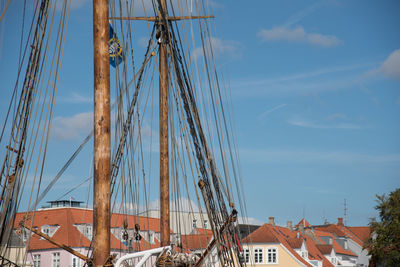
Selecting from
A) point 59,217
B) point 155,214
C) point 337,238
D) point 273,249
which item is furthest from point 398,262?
point 337,238

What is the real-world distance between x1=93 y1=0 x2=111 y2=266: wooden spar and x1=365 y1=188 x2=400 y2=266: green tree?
44223mm

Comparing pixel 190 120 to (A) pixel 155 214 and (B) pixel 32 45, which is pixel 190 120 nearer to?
(B) pixel 32 45

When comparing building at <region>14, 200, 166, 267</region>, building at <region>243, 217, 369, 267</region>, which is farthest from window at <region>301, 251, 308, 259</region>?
building at <region>14, 200, 166, 267</region>

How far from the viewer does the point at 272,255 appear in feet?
229

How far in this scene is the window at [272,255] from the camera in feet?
228

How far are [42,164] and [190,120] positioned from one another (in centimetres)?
649

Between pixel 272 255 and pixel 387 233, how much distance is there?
20.3 meters

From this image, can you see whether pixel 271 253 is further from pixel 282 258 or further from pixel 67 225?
pixel 67 225

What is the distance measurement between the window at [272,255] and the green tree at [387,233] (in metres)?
17.4

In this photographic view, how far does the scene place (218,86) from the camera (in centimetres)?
2000

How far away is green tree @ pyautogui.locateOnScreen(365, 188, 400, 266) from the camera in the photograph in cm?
5103

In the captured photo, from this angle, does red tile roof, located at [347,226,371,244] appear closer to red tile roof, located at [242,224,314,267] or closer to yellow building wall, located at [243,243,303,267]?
red tile roof, located at [242,224,314,267]

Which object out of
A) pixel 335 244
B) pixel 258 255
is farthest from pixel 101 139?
pixel 335 244

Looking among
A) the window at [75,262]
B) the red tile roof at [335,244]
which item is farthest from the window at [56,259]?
the red tile roof at [335,244]
